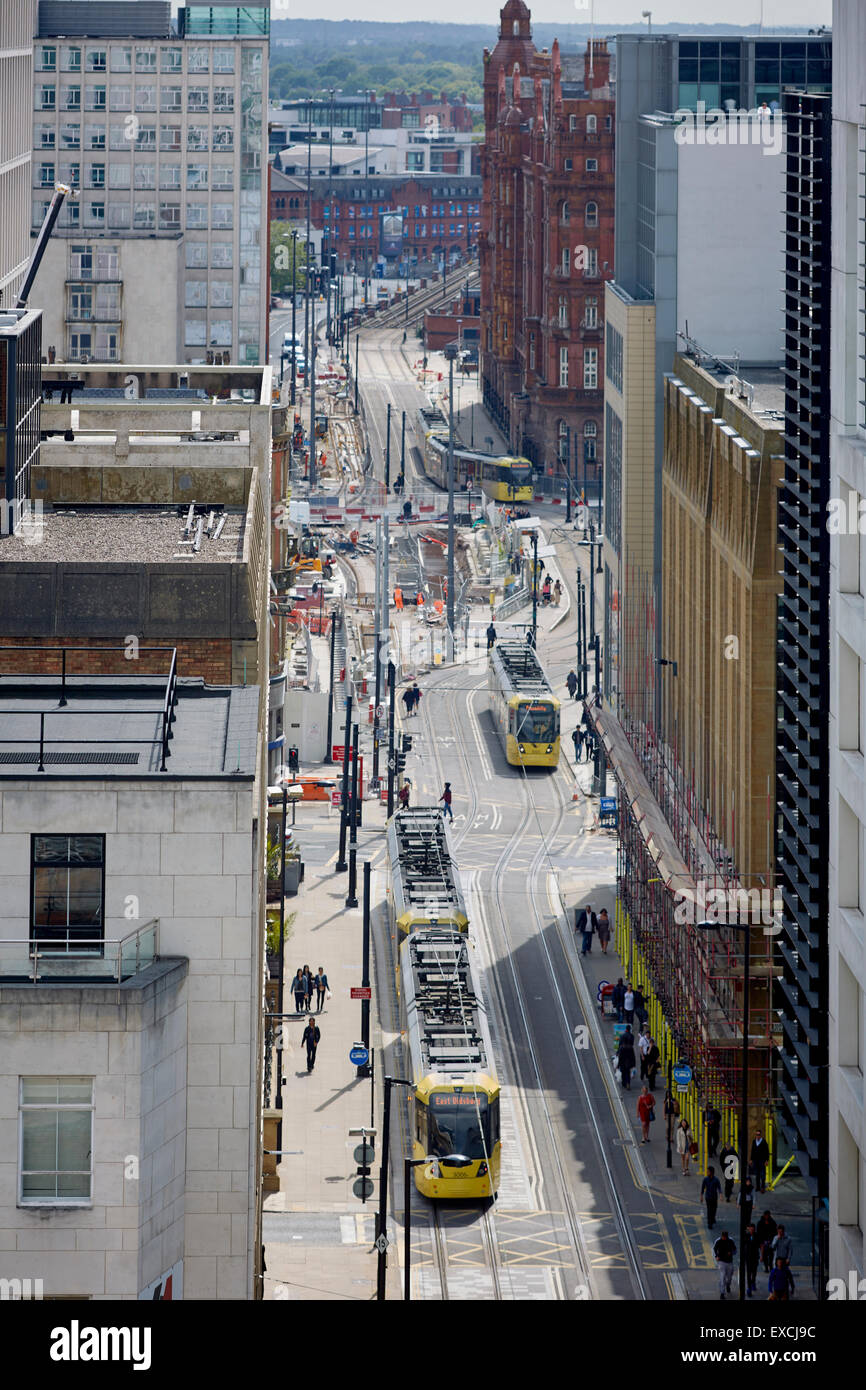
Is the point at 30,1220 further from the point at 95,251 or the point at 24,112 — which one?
the point at 95,251

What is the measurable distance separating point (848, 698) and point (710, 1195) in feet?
57.0

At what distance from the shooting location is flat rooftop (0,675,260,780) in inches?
1142

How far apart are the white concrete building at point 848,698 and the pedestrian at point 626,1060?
75.5 ft

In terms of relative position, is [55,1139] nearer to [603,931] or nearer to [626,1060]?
[626,1060]

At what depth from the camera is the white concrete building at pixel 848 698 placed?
38.9 meters

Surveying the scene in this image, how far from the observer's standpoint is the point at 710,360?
82312mm

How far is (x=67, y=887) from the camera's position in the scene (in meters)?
28.0

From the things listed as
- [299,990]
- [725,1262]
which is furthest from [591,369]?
[725,1262]

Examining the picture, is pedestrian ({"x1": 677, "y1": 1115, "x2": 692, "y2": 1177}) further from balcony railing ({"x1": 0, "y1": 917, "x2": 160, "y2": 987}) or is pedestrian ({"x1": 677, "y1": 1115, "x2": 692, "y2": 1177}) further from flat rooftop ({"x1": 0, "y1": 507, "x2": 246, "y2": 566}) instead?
balcony railing ({"x1": 0, "y1": 917, "x2": 160, "y2": 987})

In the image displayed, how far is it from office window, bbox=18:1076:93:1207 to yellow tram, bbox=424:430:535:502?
14073cm

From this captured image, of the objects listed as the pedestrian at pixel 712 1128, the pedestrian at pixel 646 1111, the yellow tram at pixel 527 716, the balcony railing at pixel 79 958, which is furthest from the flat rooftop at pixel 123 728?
the yellow tram at pixel 527 716

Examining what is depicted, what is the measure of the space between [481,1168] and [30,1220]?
3050 centimetres

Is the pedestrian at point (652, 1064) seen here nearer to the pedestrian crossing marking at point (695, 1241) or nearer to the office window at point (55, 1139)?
the pedestrian crossing marking at point (695, 1241)

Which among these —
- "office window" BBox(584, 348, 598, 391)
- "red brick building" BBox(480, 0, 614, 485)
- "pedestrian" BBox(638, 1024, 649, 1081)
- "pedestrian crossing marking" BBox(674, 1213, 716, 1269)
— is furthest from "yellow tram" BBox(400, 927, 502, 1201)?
"office window" BBox(584, 348, 598, 391)
